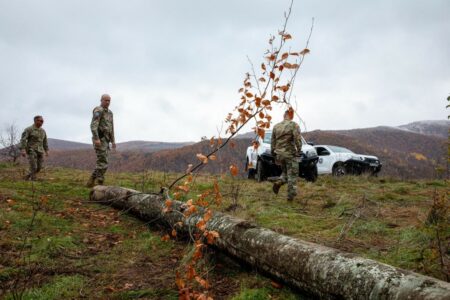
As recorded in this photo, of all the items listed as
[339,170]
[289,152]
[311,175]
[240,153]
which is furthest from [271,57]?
[240,153]

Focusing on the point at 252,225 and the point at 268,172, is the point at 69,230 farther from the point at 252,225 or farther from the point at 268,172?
the point at 268,172

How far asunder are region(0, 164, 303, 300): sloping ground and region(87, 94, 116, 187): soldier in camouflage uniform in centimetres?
230

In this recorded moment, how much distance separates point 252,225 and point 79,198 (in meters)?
5.28

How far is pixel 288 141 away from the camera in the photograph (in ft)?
27.4

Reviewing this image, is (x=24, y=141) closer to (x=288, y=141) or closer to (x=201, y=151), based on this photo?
(x=288, y=141)

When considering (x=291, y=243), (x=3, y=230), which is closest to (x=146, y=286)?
(x=291, y=243)

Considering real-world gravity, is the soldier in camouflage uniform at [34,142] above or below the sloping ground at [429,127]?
below

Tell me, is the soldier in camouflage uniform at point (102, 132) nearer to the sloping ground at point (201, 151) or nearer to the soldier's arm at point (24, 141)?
the soldier's arm at point (24, 141)

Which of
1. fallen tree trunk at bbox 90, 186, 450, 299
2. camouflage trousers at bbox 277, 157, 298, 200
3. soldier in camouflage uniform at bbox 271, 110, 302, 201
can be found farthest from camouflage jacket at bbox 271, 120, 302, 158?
fallen tree trunk at bbox 90, 186, 450, 299

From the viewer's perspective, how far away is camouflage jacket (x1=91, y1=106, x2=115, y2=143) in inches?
355

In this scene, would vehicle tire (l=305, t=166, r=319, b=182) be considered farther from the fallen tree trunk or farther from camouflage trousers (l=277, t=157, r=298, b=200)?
the fallen tree trunk

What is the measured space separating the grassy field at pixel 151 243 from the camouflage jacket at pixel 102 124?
5.26 feet

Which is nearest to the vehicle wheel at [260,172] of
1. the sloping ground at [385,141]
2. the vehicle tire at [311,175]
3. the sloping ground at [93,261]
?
the vehicle tire at [311,175]

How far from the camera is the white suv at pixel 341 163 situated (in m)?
15.1
